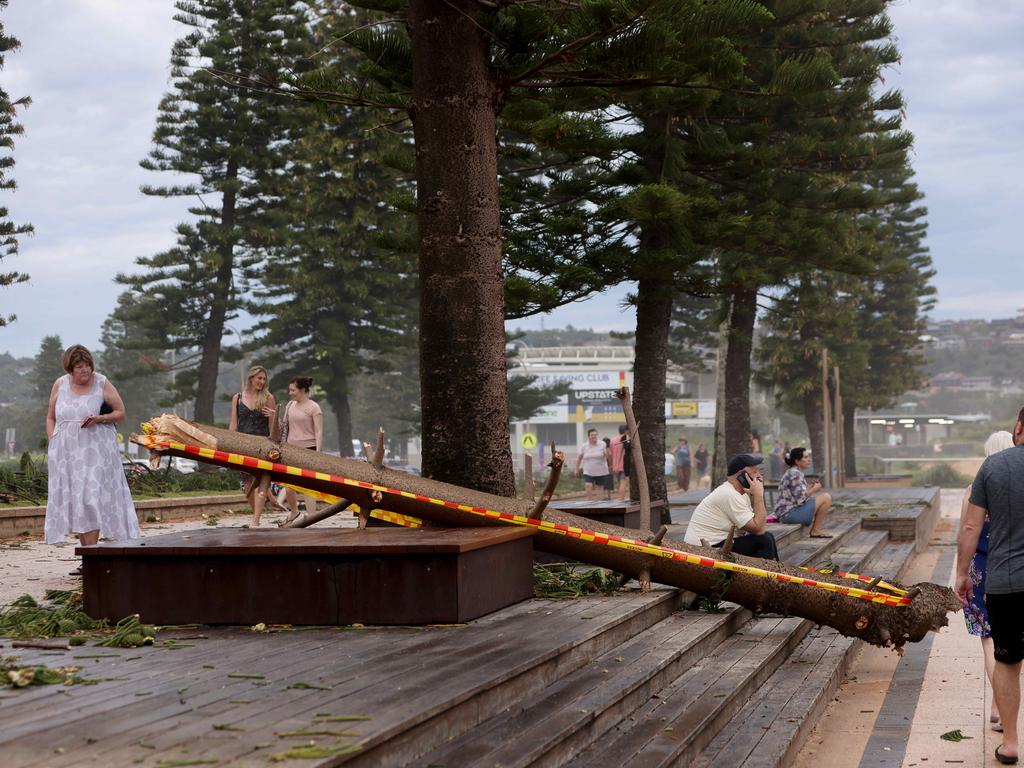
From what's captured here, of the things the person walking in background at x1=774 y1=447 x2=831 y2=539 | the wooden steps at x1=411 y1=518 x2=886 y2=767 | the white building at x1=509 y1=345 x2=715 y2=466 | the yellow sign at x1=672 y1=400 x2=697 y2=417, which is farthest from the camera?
the white building at x1=509 y1=345 x2=715 y2=466

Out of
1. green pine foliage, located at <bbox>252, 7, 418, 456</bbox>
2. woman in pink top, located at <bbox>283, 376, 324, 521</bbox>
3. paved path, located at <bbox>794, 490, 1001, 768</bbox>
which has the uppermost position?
green pine foliage, located at <bbox>252, 7, 418, 456</bbox>

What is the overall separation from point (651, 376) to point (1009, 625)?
9790 mm

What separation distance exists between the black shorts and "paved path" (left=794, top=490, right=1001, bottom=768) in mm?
672

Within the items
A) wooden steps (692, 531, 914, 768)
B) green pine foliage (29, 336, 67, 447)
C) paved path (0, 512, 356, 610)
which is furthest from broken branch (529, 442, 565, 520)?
green pine foliage (29, 336, 67, 447)

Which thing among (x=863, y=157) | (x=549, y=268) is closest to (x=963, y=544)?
(x=549, y=268)

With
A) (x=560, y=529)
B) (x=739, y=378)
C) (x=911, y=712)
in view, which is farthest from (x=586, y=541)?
(x=739, y=378)

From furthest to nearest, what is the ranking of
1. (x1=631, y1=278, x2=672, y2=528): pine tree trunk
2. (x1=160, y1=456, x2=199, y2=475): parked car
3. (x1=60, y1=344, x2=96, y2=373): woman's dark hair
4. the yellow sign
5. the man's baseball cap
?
the yellow sign
(x1=160, y1=456, x2=199, y2=475): parked car
(x1=631, y1=278, x2=672, y2=528): pine tree trunk
the man's baseball cap
(x1=60, y1=344, x2=96, y2=373): woman's dark hair

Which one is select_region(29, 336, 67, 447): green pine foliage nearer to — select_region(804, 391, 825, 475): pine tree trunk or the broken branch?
select_region(804, 391, 825, 475): pine tree trunk

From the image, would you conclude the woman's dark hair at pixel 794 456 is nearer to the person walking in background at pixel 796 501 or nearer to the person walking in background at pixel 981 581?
the person walking in background at pixel 796 501

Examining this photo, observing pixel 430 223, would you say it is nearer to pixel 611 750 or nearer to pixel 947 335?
pixel 611 750

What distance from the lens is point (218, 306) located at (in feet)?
108

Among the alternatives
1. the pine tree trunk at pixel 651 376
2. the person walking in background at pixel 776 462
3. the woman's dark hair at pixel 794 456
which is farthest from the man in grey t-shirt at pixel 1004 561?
the person walking in background at pixel 776 462

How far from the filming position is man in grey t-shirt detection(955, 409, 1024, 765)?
5.62 m

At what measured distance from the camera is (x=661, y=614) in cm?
786
